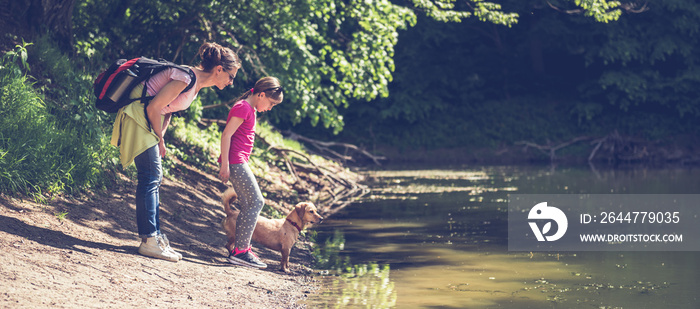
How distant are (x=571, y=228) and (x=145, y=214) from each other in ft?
22.1

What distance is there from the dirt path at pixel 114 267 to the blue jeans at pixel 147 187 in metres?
0.31

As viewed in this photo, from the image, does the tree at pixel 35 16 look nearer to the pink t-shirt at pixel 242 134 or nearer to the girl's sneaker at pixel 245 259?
the pink t-shirt at pixel 242 134

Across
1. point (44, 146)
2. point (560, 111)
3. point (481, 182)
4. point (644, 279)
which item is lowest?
point (644, 279)

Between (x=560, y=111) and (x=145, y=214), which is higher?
(x=560, y=111)

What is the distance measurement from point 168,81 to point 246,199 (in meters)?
1.35

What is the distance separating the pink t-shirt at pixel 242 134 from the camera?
7832 millimetres

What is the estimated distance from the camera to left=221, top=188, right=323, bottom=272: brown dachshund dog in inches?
323

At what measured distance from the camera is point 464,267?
8758 millimetres

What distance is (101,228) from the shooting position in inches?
328

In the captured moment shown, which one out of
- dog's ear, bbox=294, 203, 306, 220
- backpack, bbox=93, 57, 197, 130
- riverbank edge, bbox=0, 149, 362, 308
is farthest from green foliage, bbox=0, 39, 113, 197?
dog's ear, bbox=294, 203, 306, 220

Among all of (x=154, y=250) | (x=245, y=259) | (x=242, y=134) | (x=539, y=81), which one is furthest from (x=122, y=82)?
(x=539, y=81)

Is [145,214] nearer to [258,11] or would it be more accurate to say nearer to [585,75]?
[258,11]

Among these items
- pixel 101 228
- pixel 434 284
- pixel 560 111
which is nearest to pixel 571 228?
pixel 434 284

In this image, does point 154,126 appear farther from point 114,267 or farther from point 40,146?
point 40,146
